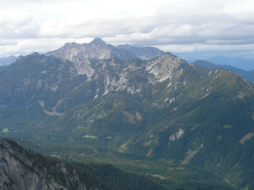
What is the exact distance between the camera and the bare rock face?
14312 cm

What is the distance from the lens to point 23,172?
15012 cm

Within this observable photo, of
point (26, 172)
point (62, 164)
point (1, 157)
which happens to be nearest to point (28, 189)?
point (26, 172)

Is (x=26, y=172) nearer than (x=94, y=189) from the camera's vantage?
Yes

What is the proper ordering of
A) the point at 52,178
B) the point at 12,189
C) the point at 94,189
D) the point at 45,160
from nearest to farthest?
the point at 12,189 < the point at 52,178 < the point at 45,160 < the point at 94,189

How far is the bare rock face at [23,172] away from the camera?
143m

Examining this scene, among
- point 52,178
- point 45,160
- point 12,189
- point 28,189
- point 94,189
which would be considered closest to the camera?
point 12,189

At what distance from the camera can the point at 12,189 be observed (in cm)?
13775

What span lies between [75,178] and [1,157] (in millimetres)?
50363

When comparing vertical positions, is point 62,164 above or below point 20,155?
below

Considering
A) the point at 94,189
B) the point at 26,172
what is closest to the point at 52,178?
the point at 26,172

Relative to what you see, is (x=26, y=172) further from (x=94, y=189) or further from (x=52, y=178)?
(x=94, y=189)

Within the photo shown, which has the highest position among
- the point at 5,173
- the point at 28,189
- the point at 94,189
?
the point at 5,173

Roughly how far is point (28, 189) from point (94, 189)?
54.5 metres

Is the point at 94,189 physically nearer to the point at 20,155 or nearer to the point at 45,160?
the point at 45,160
